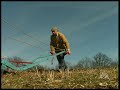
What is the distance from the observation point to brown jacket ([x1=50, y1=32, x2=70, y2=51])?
17.0m

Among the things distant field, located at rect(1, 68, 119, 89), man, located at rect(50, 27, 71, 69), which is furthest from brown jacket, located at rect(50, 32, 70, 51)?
distant field, located at rect(1, 68, 119, 89)

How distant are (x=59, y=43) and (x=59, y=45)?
11cm

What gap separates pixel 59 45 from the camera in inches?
682

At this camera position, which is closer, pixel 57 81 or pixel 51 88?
pixel 51 88

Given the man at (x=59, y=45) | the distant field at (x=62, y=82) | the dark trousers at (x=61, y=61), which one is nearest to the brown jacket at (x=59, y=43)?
the man at (x=59, y=45)

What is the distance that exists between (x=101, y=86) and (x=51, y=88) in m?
1.67

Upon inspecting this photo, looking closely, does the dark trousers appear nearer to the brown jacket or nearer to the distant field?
the brown jacket

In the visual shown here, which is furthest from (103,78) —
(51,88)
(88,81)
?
(51,88)

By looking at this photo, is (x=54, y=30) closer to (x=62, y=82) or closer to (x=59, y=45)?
(x=59, y=45)

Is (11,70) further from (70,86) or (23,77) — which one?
(70,86)

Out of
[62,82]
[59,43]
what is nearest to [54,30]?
[59,43]

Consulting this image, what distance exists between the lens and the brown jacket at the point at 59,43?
1705 centimetres

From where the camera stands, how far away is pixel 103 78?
40.9 feet

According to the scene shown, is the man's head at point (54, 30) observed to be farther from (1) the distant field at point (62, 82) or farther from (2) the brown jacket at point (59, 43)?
(1) the distant field at point (62, 82)
